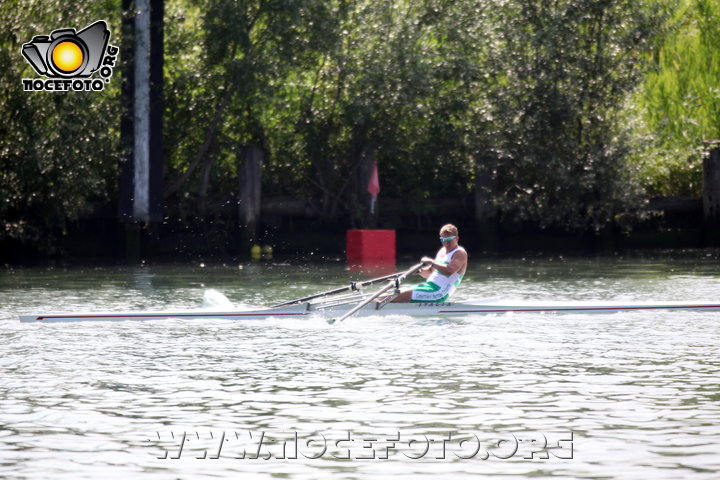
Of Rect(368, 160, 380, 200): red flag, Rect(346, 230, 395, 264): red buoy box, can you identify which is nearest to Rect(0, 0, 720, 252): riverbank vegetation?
Rect(368, 160, 380, 200): red flag

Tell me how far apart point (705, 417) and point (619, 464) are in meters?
1.69

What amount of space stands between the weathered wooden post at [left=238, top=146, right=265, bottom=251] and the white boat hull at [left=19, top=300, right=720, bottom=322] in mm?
16050

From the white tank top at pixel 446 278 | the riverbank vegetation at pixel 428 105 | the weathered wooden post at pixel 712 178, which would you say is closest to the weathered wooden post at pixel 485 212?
the riverbank vegetation at pixel 428 105

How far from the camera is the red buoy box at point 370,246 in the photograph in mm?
30281

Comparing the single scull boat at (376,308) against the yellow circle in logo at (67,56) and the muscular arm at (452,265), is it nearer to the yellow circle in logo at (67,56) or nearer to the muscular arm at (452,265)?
the muscular arm at (452,265)

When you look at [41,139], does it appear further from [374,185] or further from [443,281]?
[443,281]

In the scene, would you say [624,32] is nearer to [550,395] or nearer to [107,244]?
[107,244]

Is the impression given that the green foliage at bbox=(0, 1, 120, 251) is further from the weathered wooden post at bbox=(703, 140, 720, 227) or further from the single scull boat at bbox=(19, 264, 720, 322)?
the weathered wooden post at bbox=(703, 140, 720, 227)

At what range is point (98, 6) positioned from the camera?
30.7m

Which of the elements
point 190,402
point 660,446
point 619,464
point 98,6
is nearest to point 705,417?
point 660,446

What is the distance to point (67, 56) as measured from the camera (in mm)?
31000

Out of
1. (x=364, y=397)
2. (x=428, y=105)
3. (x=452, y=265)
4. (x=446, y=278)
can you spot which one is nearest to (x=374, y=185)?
(x=428, y=105)

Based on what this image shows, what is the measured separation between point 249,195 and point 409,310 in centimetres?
1630

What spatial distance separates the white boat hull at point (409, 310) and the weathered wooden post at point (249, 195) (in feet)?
52.7
